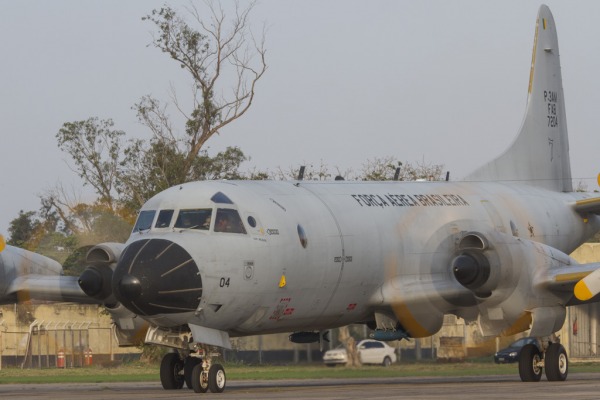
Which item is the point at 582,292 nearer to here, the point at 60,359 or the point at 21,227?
the point at 60,359

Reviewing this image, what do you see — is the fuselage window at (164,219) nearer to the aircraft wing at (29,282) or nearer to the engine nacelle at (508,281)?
the aircraft wing at (29,282)

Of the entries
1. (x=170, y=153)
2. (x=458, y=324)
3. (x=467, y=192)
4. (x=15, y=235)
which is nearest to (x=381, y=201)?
(x=467, y=192)

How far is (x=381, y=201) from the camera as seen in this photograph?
24.9 m

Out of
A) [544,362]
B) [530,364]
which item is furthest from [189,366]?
[544,362]

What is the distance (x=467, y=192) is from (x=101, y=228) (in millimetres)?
8638

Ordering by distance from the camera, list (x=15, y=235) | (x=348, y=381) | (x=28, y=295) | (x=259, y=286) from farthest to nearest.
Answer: (x=15, y=235) → (x=348, y=381) → (x=28, y=295) → (x=259, y=286)

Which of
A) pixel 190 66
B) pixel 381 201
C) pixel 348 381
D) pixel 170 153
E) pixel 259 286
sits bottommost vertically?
pixel 348 381

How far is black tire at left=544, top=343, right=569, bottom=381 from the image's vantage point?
23438 millimetres

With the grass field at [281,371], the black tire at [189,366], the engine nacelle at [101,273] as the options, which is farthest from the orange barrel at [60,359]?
the black tire at [189,366]

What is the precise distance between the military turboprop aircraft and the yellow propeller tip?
0.09ft

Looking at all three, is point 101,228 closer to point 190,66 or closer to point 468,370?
point 468,370

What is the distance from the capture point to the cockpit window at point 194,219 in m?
20.4

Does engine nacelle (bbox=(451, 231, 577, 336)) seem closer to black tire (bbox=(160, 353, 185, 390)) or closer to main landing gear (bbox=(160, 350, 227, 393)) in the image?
main landing gear (bbox=(160, 350, 227, 393))

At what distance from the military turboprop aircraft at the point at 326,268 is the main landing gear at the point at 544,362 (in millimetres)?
24
